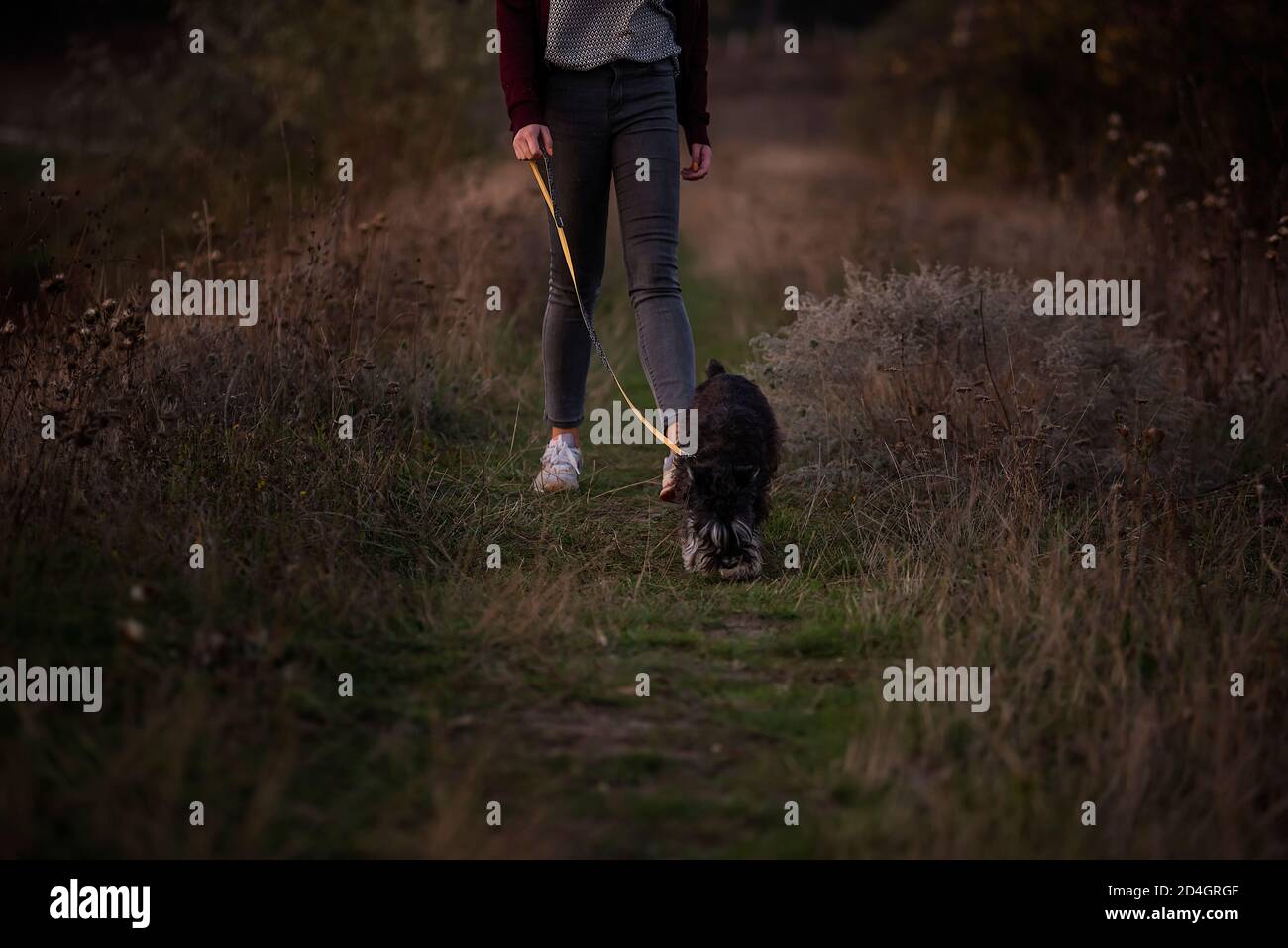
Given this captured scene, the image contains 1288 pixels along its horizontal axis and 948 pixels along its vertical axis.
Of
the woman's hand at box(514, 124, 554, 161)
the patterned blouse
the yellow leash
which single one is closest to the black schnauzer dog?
the yellow leash

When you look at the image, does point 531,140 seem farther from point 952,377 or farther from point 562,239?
point 952,377

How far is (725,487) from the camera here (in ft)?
11.5

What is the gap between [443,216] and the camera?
7004 millimetres

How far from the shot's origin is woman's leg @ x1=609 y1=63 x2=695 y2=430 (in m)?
3.81

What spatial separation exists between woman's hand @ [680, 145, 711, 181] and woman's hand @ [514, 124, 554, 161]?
54cm

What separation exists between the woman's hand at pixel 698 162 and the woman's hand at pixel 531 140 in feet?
1.76

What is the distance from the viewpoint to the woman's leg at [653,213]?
381 cm

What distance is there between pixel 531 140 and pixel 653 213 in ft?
1.61

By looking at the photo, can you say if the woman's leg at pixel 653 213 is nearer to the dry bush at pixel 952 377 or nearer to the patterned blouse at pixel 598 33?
the patterned blouse at pixel 598 33

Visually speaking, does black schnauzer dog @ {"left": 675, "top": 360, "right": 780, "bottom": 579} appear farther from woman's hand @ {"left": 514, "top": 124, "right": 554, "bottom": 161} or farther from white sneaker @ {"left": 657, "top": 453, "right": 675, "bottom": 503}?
woman's hand @ {"left": 514, "top": 124, "right": 554, "bottom": 161}
